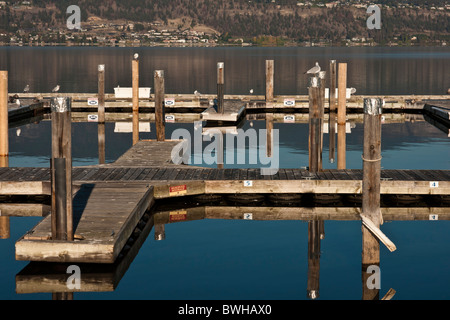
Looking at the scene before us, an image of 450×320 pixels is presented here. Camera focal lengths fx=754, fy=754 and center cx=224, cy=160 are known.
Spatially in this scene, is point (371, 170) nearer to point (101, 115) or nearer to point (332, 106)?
point (101, 115)

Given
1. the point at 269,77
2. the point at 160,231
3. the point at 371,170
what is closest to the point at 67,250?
the point at 160,231

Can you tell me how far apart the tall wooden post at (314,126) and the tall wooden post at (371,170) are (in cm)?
517

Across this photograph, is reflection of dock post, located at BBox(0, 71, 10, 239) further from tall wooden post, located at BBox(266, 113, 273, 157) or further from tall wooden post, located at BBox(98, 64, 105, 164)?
tall wooden post, located at BBox(266, 113, 273, 157)

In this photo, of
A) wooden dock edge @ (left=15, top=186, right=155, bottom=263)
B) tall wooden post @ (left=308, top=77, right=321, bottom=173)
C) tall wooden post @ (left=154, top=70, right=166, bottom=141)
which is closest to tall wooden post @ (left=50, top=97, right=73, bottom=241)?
wooden dock edge @ (left=15, top=186, right=155, bottom=263)

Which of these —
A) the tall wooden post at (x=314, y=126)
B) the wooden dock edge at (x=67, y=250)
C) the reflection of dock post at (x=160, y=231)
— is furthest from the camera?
the tall wooden post at (x=314, y=126)

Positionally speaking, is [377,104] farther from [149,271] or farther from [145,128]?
[145,128]

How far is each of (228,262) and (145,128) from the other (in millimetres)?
22114

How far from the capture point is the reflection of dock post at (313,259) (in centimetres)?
1300

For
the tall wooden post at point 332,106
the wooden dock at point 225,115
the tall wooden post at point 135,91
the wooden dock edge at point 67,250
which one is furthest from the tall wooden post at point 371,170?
the wooden dock at point 225,115

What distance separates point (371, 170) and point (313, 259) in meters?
2.76

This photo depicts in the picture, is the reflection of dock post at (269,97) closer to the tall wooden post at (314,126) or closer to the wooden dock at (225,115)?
the wooden dock at (225,115)
